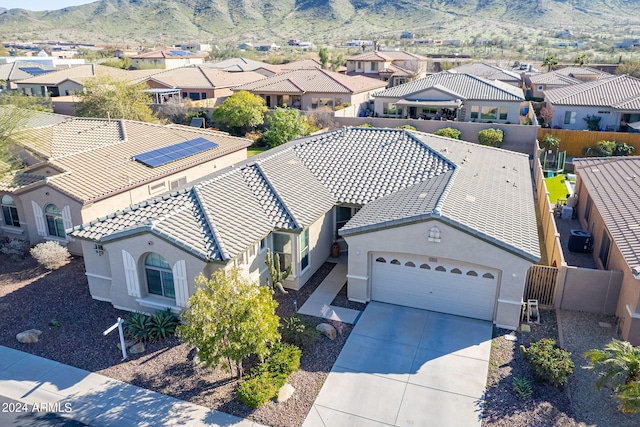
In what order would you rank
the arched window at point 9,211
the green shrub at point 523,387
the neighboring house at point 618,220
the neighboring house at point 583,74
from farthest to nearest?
1. the neighboring house at point 583,74
2. the arched window at point 9,211
3. the neighboring house at point 618,220
4. the green shrub at point 523,387

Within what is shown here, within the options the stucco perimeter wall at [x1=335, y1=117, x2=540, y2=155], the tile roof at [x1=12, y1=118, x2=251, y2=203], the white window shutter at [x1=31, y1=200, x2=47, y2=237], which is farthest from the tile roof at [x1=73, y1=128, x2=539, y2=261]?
the stucco perimeter wall at [x1=335, y1=117, x2=540, y2=155]

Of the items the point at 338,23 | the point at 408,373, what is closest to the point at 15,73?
the point at 408,373

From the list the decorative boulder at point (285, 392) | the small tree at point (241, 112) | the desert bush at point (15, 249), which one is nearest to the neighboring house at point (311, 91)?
the small tree at point (241, 112)

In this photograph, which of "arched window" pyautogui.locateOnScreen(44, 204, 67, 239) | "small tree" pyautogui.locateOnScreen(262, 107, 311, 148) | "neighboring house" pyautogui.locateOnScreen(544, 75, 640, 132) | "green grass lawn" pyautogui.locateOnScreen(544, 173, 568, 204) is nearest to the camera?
"arched window" pyautogui.locateOnScreen(44, 204, 67, 239)

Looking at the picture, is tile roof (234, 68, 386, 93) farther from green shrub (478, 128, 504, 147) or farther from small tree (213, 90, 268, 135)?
green shrub (478, 128, 504, 147)

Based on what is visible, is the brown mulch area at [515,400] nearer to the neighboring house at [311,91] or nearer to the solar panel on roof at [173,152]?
the solar panel on roof at [173,152]

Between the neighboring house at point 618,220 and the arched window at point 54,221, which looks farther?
the arched window at point 54,221
